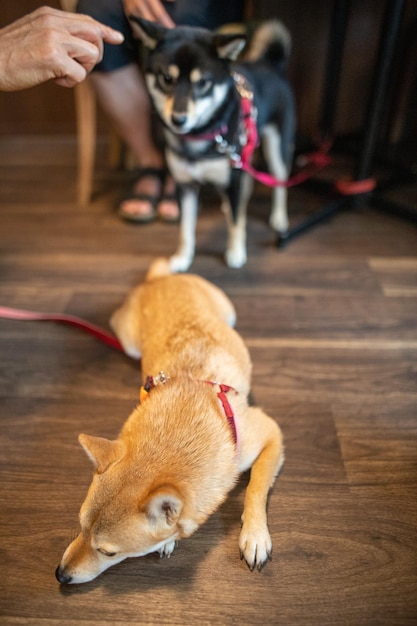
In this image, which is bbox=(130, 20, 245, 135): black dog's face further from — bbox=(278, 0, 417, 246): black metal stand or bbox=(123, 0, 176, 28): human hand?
bbox=(278, 0, 417, 246): black metal stand

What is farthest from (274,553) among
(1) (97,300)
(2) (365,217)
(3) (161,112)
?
(2) (365,217)

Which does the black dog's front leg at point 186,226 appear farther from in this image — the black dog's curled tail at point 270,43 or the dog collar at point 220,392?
the dog collar at point 220,392

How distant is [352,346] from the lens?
5.61ft

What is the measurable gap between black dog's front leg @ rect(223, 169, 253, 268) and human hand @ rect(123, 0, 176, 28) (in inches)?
31.8

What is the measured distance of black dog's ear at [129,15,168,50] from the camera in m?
1.64

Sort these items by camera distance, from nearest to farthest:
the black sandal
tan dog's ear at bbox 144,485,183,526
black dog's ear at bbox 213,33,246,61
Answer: tan dog's ear at bbox 144,485,183,526 → black dog's ear at bbox 213,33,246,61 → the black sandal

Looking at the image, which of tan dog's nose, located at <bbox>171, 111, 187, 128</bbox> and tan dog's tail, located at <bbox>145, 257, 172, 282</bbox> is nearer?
tan dog's nose, located at <bbox>171, 111, 187, 128</bbox>

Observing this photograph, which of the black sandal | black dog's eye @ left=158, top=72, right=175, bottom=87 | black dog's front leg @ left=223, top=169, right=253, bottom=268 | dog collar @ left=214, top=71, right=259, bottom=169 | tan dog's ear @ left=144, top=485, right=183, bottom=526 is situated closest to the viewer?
tan dog's ear @ left=144, top=485, right=183, bottom=526

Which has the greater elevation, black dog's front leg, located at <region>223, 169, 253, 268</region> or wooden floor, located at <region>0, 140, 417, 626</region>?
black dog's front leg, located at <region>223, 169, 253, 268</region>

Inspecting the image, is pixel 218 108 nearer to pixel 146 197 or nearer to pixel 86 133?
pixel 146 197

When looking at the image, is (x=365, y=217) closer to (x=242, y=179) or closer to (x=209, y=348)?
(x=242, y=179)

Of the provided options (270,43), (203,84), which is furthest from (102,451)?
(270,43)

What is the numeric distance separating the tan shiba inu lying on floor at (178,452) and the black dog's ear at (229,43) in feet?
3.13

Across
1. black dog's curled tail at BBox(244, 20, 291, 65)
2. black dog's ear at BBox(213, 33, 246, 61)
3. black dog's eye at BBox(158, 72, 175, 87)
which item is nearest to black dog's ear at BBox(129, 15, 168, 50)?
black dog's eye at BBox(158, 72, 175, 87)
